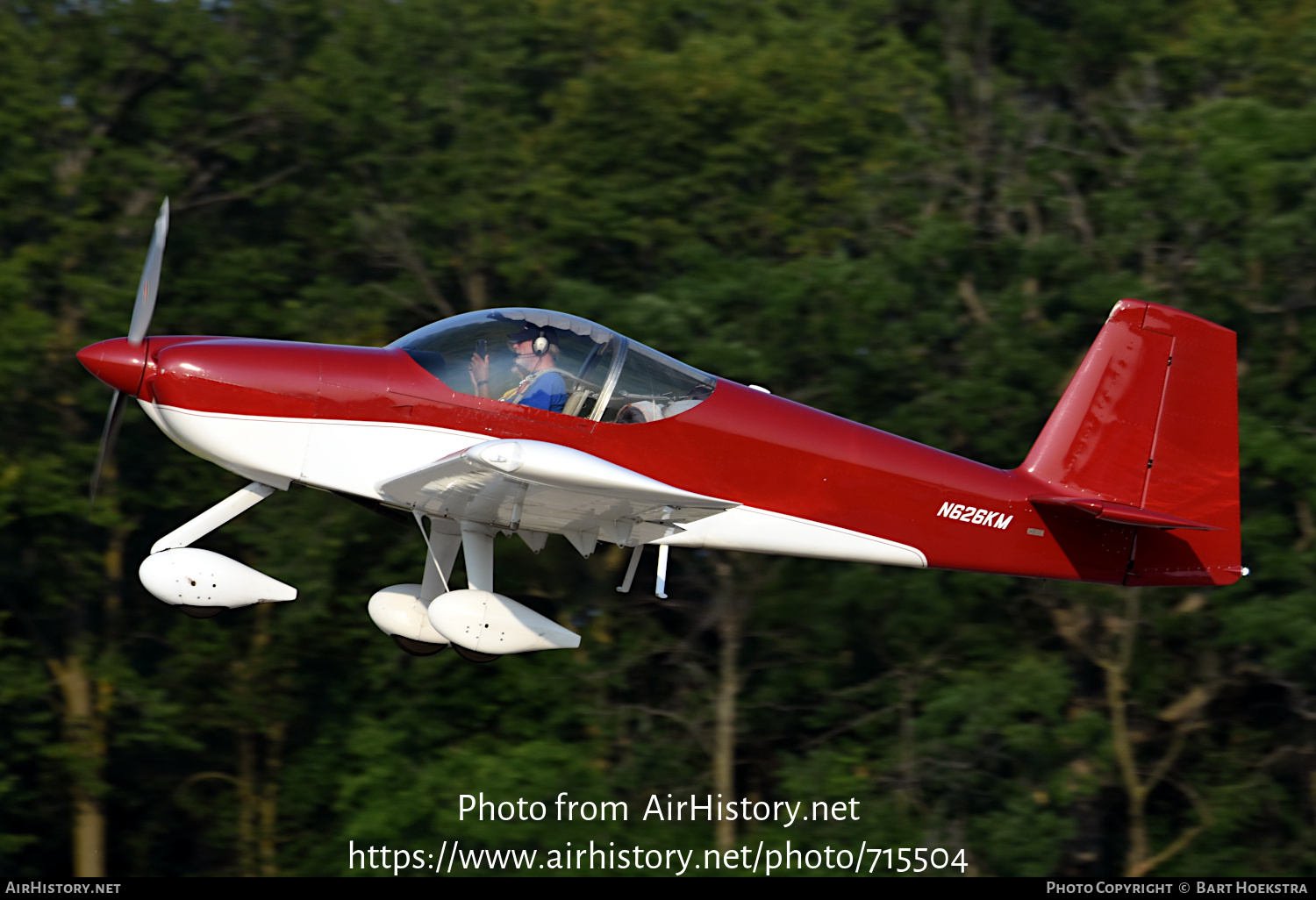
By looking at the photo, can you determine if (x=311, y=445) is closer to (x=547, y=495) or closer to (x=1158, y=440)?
(x=547, y=495)

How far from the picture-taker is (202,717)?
44.1 feet

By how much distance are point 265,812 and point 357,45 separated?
9034mm

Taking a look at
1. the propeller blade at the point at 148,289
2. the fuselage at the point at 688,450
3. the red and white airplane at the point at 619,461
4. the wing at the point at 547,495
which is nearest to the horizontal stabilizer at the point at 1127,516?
the red and white airplane at the point at 619,461

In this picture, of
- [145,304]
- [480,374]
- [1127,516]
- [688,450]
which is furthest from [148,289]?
[1127,516]

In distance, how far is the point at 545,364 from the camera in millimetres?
7340

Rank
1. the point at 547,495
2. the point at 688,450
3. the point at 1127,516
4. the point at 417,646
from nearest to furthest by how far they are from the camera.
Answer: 1. the point at 547,495
2. the point at 688,450
3. the point at 1127,516
4. the point at 417,646

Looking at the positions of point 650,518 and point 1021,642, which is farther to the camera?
point 1021,642

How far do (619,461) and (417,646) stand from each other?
1.92 metres

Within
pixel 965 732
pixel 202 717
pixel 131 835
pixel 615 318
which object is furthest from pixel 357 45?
pixel 965 732

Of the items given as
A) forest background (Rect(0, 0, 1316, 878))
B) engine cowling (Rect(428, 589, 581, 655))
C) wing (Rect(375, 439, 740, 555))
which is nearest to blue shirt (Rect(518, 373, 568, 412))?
wing (Rect(375, 439, 740, 555))

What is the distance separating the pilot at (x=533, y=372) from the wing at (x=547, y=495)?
55 centimetres

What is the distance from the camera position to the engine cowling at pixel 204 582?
7137 millimetres

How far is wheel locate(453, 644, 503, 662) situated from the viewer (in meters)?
7.59

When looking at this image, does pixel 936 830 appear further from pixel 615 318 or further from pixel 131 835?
pixel 131 835
